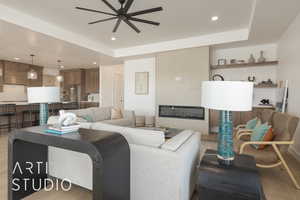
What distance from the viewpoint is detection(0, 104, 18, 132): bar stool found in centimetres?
478

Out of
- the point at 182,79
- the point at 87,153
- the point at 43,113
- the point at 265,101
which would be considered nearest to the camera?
the point at 87,153

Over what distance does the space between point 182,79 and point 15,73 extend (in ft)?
22.3

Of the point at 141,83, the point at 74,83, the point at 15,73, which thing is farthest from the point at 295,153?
the point at 15,73

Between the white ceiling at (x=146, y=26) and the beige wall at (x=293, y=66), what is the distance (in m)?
0.21

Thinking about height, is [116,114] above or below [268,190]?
above

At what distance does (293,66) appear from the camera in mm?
3174

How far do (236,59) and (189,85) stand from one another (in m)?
1.61

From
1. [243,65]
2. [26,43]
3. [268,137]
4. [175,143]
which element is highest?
[26,43]

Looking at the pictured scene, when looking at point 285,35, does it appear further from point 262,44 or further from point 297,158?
point 297,158

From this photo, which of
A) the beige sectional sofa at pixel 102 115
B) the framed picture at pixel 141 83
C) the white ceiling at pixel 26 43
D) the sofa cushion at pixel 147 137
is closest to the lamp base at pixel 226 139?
the sofa cushion at pixel 147 137

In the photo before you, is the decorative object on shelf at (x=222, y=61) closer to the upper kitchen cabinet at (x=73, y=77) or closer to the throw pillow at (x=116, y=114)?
the throw pillow at (x=116, y=114)

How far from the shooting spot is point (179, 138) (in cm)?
175

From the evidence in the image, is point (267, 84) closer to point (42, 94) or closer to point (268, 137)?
point (268, 137)

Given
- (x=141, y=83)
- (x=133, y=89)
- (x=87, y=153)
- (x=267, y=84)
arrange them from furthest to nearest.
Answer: (x=133, y=89), (x=141, y=83), (x=267, y=84), (x=87, y=153)
